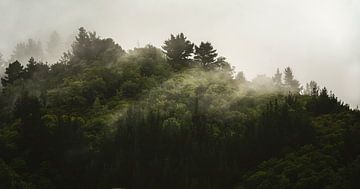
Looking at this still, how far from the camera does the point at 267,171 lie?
210ft

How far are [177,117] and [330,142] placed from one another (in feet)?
68.3

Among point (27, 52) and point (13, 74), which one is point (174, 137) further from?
point (27, 52)

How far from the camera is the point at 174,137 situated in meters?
69.6

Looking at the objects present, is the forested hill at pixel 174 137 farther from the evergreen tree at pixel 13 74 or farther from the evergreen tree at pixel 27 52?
the evergreen tree at pixel 27 52

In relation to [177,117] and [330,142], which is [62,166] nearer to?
[177,117]

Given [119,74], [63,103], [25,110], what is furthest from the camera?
[119,74]

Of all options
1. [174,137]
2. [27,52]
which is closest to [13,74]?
[174,137]

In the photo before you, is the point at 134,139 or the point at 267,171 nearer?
the point at 267,171

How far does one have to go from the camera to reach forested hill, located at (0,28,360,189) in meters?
63.1

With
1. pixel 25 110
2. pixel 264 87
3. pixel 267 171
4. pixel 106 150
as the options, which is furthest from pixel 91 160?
pixel 264 87

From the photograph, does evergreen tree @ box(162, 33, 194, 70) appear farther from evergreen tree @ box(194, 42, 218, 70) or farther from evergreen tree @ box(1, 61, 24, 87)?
evergreen tree @ box(1, 61, 24, 87)

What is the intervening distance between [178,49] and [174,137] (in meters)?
39.0

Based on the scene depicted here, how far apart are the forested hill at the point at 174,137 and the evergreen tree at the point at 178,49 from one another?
418 inches

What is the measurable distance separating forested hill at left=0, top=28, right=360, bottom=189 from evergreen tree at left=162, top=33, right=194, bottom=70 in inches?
418
